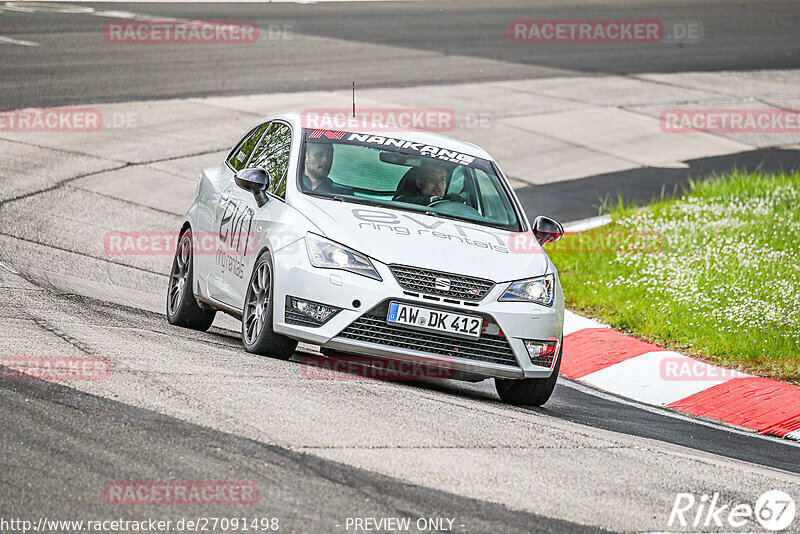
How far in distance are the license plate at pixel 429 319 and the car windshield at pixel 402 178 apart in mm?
1118

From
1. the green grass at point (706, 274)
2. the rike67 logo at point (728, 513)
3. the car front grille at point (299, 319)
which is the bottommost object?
the green grass at point (706, 274)

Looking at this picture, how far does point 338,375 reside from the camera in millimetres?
7477

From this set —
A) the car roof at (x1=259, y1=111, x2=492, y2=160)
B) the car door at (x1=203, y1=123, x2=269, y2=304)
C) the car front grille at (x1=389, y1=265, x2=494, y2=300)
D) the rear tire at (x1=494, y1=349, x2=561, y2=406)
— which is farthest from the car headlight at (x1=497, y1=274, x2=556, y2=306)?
the car door at (x1=203, y1=123, x2=269, y2=304)

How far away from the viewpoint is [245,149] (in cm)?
963

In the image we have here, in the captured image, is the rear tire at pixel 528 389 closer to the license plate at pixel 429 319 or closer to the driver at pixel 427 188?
the license plate at pixel 429 319

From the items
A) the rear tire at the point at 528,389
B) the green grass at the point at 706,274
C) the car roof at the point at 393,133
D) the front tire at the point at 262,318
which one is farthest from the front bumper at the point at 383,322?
the green grass at the point at 706,274

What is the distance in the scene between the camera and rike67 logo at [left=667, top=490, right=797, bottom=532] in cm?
529

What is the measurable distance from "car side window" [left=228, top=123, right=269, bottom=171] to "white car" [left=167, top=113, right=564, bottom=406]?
0.17m

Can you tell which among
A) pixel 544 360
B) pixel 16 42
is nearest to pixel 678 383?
pixel 544 360

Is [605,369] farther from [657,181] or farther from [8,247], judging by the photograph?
[657,181]

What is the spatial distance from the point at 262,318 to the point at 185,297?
1774 mm

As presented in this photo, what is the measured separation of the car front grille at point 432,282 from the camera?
7348 mm

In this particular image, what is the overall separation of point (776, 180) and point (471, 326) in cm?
959

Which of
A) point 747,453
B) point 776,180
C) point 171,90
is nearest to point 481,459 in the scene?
point 747,453
